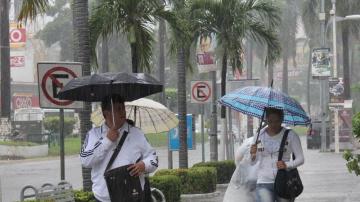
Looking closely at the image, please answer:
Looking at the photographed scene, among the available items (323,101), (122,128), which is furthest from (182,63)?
(323,101)

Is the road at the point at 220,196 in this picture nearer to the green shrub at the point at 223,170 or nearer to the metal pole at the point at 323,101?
the green shrub at the point at 223,170

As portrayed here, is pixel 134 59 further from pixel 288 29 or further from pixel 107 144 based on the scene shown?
pixel 288 29

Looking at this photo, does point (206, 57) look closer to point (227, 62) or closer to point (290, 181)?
point (227, 62)

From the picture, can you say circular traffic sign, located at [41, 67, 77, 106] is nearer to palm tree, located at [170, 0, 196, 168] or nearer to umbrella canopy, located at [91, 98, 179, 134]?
umbrella canopy, located at [91, 98, 179, 134]

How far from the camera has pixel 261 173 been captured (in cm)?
766

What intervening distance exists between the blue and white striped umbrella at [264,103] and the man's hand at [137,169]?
2373 millimetres

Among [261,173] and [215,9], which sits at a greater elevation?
[215,9]

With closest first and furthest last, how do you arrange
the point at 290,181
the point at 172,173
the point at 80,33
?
the point at 290,181 → the point at 80,33 → the point at 172,173

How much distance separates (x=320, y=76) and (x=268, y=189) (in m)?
35.1

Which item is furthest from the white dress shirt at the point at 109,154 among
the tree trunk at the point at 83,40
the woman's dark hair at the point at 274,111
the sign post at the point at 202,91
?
the sign post at the point at 202,91

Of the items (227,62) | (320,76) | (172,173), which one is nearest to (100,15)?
(172,173)

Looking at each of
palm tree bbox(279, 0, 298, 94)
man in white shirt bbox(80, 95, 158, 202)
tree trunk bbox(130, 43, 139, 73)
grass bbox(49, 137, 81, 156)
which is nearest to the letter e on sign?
tree trunk bbox(130, 43, 139, 73)

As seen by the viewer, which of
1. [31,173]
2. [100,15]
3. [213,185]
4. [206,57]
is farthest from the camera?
[31,173]

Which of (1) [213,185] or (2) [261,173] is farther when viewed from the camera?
(1) [213,185]
